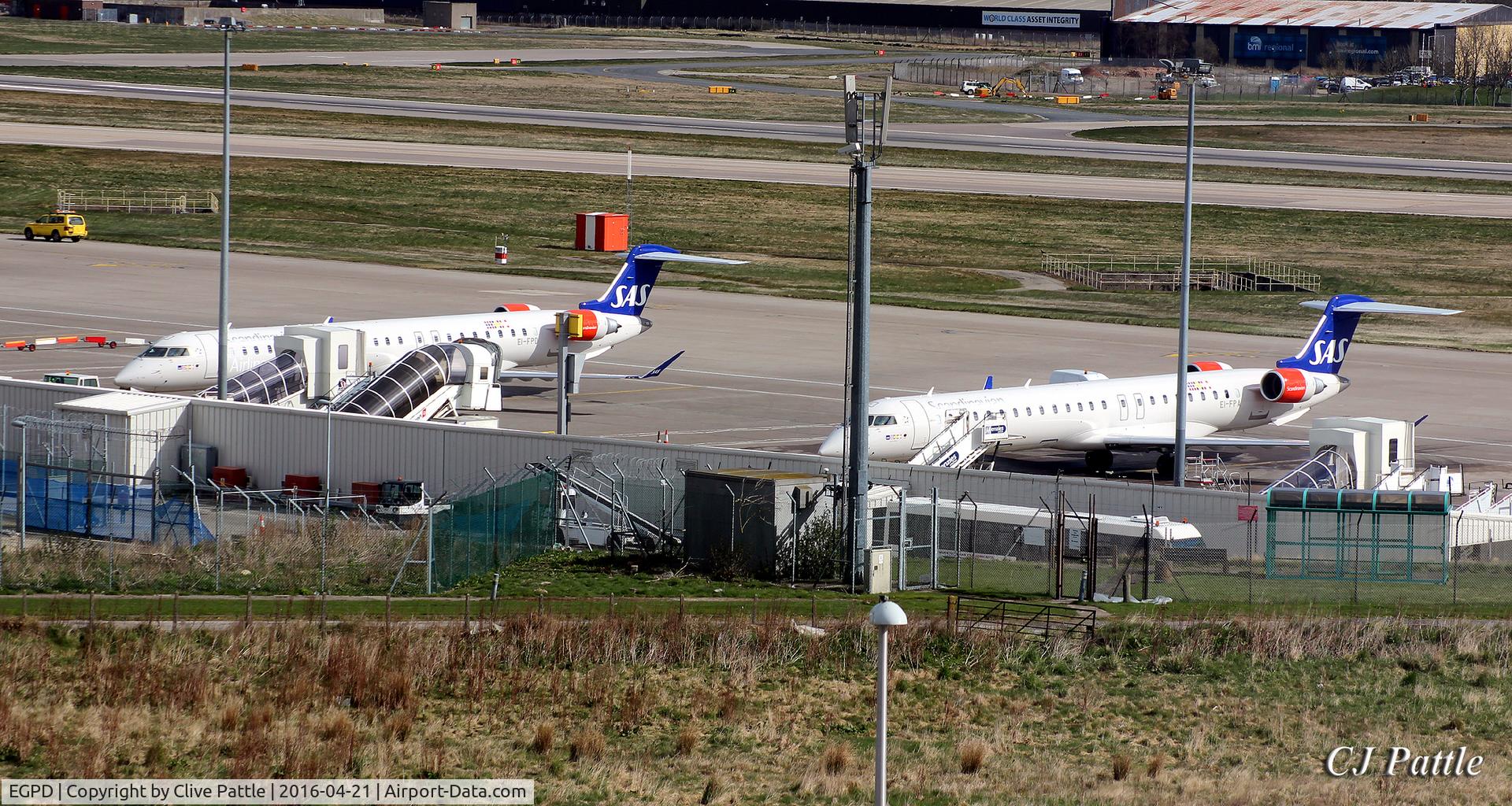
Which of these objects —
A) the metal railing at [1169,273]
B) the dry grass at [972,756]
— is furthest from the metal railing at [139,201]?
→ the dry grass at [972,756]

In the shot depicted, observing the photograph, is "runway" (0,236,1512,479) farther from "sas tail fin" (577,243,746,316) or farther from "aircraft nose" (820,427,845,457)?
"aircraft nose" (820,427,845,457)

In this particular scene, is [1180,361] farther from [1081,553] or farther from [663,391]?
[663,391]

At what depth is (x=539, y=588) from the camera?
1629 inches

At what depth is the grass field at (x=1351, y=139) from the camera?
163 metres

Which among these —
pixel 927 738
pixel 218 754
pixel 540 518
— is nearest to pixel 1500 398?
pixel 540 518

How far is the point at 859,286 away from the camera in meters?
40.4

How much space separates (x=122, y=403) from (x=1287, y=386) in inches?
1365

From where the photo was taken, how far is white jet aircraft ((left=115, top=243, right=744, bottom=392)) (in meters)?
60.2

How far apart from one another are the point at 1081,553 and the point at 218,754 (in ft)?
64.3

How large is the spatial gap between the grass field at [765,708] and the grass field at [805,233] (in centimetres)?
5279

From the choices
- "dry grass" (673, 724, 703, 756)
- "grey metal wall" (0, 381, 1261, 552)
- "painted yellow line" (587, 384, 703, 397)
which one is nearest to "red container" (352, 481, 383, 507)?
"grey metal wall" (0, 381, 1261, 552)

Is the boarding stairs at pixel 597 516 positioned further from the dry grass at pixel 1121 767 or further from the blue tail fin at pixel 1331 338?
the blue tail fin at pixel 1331 338

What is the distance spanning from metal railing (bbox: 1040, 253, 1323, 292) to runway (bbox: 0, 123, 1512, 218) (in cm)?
2161

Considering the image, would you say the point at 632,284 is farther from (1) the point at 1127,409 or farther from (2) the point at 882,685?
(2) the point at 882,685
